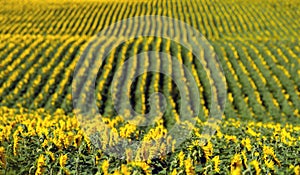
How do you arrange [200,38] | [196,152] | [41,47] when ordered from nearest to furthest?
[196,152], [41,47], [200,38]

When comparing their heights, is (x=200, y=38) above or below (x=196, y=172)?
above

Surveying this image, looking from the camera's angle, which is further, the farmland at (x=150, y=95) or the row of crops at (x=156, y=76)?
the row of crops at (x=156, y=76)

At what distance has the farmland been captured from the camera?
19.8 feet

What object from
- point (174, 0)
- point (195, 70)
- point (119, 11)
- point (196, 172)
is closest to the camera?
point (196, 172)

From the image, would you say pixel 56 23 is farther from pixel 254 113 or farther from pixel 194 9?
pixel 254 113

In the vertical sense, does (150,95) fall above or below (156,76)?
below

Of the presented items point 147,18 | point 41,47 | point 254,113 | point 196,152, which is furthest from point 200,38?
point 196,152

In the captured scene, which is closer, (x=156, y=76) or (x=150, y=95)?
(x=150, y=95)

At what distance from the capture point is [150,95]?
18.4 metres

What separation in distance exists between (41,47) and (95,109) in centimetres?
877

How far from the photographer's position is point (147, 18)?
120 feet

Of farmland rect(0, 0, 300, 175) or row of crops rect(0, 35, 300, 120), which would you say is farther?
row of crops rect(0, 35, 300, 120)

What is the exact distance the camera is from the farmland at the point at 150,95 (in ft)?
19.8

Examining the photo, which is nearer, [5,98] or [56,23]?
[5,98]
